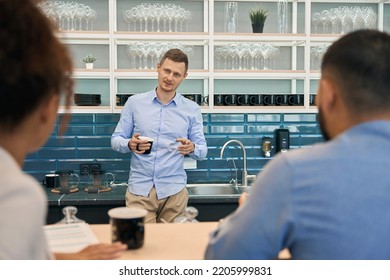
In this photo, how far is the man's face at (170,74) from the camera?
10.5 feet

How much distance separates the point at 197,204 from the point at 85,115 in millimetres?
1321

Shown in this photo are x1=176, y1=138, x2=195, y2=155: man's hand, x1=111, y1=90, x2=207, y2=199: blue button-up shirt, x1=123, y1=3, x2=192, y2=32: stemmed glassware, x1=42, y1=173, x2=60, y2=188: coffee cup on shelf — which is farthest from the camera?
x1=123, y1=3, x2=192, y2=32: stemmed glassware

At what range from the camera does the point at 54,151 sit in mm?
3904

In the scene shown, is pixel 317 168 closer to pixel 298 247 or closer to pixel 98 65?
pixel 298 247

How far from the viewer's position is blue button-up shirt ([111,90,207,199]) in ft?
10.8

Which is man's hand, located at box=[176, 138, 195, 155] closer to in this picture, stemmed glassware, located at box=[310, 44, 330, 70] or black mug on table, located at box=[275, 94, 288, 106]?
black mug on table, located at box=[275, 94, 288, 106]

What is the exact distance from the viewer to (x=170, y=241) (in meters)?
1.56

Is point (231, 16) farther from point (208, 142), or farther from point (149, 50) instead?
point (208, 142)

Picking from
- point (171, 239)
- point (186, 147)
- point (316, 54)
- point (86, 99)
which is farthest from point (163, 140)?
point (171, 239)

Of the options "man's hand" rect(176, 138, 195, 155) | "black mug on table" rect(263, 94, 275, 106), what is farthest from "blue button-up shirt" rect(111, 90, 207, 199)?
"black mug on table" rect(263, 94, 275, 106)

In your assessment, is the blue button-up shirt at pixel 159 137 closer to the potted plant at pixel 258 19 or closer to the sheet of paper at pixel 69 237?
the potted plant at pixel 258 19

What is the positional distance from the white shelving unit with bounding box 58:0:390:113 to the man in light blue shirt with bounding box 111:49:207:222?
Answer: 248 millimetres

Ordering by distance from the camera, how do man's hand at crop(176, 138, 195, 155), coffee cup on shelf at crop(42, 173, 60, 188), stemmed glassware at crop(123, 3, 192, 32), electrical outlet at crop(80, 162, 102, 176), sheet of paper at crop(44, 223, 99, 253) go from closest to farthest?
sheet of paper at crop(44, 223, 99, 253) → man's hand at crop(176, 138, 195, 155) → coffee cup on shelf at crop(42, 173, 60, 188) → stemmed glassware at crop(123, 3, 192, 32) → electrical outlet at crop(80, 162, 102, 176)

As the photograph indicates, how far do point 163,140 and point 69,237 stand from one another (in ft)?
6.15
